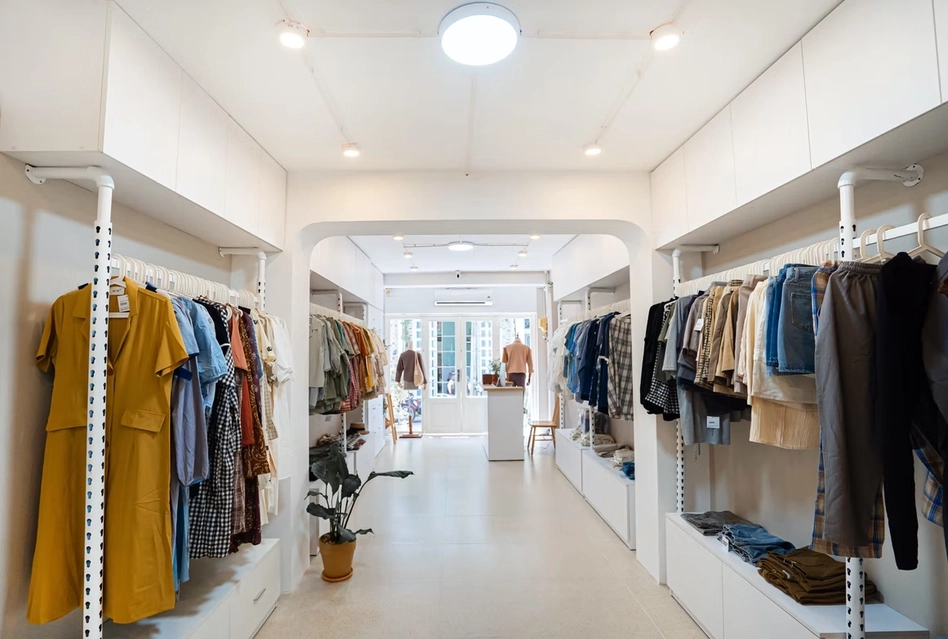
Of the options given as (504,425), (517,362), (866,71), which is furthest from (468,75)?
(517,362)

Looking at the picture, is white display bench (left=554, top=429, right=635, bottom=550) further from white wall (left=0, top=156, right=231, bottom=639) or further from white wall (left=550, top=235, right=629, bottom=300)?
white wall (left=0, top=156, right=231, bottom=639)

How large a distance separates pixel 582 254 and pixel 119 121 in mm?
4337

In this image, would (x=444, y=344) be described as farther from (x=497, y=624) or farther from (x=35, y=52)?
(x=35, y=52)

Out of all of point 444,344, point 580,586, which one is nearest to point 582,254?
point 580,586

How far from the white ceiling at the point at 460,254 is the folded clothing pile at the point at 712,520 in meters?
3.55

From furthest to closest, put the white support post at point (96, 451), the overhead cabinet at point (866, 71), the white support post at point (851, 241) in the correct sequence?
the white support post at point (851, 241), the white support post at point (96, 451), the overhead cabinet at point (866, 71)

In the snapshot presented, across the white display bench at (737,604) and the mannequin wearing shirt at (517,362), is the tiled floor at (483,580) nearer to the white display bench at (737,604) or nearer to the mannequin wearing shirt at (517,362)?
the white display bench at (737,604)

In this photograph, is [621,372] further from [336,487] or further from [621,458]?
[336,487]

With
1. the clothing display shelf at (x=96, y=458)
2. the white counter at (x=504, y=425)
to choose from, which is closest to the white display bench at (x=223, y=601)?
the clothing display shelf at (x=96, y=458)

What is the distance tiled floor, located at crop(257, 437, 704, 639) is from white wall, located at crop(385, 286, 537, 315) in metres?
4.37

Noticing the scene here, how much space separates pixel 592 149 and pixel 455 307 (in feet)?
20.2

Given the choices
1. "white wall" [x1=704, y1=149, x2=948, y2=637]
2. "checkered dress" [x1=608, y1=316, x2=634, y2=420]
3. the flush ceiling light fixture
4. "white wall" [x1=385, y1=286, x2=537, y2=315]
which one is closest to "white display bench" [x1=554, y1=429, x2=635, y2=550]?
"checkered dress" [x1=608, y1=316, x2=634, y2=420]

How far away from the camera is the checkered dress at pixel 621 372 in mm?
3557

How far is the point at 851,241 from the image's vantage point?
1.65 meters
